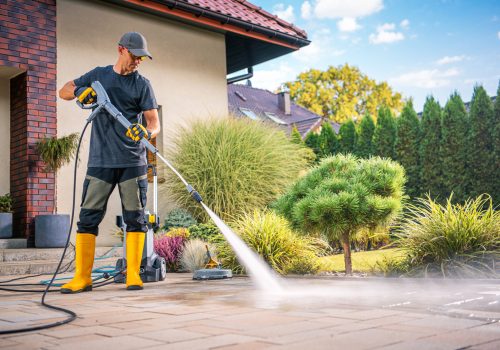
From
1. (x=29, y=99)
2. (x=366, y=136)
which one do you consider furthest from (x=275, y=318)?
(x=366, y=136)

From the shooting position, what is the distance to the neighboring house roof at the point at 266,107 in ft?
80.1

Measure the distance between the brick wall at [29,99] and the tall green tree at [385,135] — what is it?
7.72m

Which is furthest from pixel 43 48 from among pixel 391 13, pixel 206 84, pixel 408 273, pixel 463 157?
pixel 391 13

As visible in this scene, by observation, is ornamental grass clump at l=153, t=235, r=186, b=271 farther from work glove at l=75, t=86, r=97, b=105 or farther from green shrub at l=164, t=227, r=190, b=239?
work glove at l=75, t=86, r=97, b=105

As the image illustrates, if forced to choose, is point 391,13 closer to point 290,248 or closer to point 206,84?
point 206,84

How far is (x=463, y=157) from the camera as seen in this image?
10828 mm

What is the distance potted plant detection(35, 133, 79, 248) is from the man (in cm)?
294

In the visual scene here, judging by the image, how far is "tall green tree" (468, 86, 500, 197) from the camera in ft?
34.3

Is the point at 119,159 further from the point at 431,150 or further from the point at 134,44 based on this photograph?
the point at 431,150

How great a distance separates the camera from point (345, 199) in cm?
489

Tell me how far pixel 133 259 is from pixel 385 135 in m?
9.53

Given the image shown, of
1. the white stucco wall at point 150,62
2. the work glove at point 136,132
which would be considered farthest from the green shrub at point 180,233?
the work glove at point 136,132

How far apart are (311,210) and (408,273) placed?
110 cm

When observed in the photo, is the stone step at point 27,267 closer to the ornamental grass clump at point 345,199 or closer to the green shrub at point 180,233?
the green shrub at point 180,233
